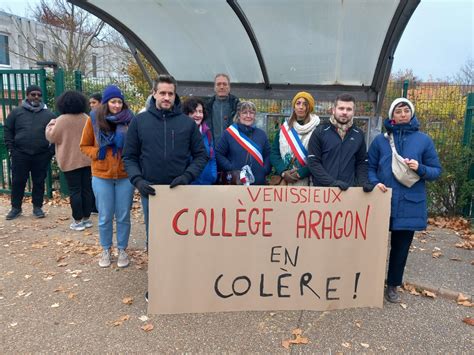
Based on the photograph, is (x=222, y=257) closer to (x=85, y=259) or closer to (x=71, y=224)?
(x=85, y=259)

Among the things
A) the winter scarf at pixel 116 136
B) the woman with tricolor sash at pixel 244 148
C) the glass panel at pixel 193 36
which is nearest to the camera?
the woman with tricolor sash at pixel 244 148

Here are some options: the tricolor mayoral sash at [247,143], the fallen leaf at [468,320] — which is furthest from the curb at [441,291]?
the tricolor mayoral sash at [247,143]

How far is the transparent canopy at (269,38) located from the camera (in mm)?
4906

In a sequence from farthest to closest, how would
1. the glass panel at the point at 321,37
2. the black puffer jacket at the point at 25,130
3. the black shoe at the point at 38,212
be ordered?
the black shoe at the point at 38,212 < the black puffer jacket at the point at 25,130 < the glass panel at the point at 321,37

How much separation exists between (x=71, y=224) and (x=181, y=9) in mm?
3313

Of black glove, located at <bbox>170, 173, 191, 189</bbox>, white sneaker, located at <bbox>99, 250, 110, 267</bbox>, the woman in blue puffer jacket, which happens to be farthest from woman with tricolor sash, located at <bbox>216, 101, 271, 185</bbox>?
white sneaker, located at <bbox>99, 250, 110, 267</bbox>

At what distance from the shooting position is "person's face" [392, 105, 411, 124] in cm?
335

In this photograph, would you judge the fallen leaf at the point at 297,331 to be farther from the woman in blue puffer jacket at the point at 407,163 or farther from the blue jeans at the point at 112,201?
the blue jeans at the point at 112,201

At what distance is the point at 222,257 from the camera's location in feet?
10.7

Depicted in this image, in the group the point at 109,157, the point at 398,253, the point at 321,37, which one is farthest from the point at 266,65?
the point at 398,253

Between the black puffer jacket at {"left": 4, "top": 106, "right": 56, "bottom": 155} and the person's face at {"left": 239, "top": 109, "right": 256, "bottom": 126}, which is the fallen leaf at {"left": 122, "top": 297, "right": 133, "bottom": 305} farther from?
the black puffer jacket at {"left": 4, "top": 106, "right": 56, "bottom": 155}

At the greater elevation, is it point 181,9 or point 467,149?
point 181,9

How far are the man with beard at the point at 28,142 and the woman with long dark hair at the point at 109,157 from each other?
7.66ft

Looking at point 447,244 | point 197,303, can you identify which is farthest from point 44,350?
point 447,244
